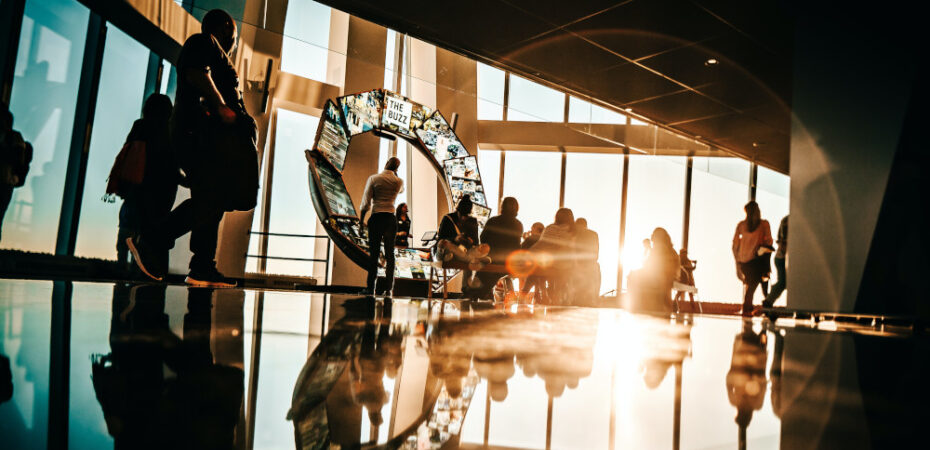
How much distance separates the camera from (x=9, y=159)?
3918 millimetres

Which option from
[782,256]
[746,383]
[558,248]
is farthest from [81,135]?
[782,256]

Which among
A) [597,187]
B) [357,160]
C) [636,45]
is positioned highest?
[636,45]

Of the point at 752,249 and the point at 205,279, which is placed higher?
the point at 752,249

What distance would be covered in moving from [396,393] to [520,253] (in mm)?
4740

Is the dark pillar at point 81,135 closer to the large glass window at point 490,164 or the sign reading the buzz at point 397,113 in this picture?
the sign reading the buzz at point 397,113

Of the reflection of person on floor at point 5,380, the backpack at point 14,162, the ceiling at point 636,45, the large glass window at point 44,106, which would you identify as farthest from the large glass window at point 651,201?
the reflection of person on floor at point 5,380

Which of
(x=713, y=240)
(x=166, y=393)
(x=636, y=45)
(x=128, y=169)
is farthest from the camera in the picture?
(x=713, y=240)

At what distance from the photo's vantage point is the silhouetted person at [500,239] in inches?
197

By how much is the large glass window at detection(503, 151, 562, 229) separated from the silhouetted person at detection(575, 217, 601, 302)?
20.2ft

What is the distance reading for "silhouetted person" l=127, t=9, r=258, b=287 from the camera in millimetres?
2492

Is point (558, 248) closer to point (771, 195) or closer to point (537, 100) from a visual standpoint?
point (537, 100)

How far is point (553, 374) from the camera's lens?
2.26ft

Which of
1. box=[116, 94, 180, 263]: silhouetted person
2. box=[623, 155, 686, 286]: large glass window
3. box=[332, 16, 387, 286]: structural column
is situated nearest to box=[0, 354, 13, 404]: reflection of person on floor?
box=[116, 94, 180, 263]: silhouetted person

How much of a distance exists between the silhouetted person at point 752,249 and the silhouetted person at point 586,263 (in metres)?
1.68
